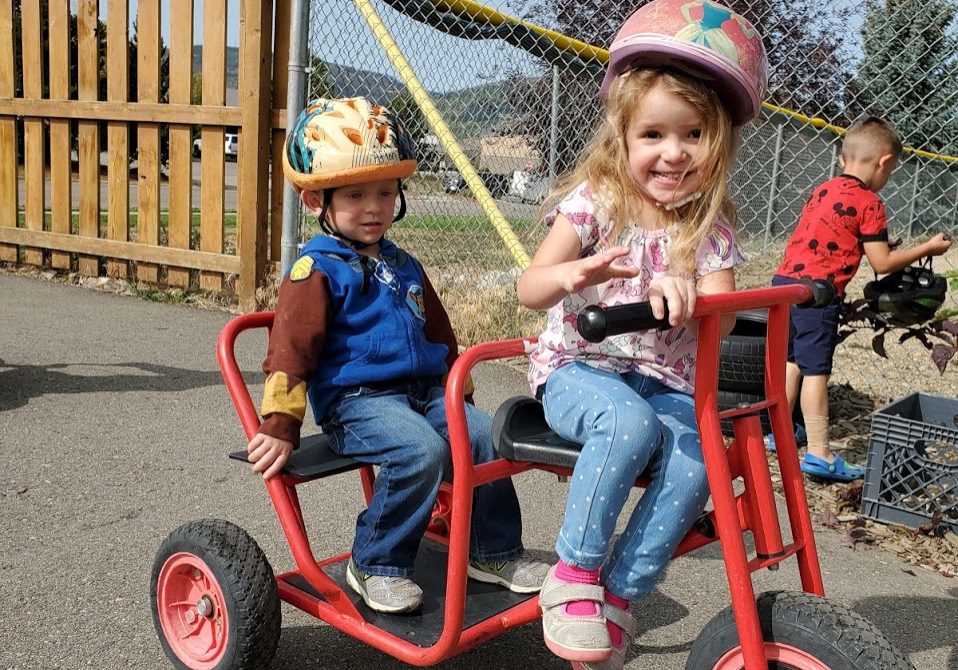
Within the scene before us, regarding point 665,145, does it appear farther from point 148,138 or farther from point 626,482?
point 148,138

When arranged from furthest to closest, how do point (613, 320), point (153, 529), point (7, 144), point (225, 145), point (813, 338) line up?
point (7, 144) → point (225, 145) → point (813, 338) → point (153, 529) → point (613, 320)

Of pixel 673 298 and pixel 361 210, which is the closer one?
pixel 673 298

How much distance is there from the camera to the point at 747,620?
6.07 feet

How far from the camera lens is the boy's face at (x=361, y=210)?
2533 mm

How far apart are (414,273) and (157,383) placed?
287 cm

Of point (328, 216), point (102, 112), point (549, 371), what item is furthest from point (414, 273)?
point (102, 112)

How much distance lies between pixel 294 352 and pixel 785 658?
1.25 m

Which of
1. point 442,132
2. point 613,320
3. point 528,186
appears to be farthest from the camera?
point 528,186

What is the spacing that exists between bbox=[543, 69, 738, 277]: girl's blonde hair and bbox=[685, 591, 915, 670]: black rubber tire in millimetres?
728

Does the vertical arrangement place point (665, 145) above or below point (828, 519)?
above

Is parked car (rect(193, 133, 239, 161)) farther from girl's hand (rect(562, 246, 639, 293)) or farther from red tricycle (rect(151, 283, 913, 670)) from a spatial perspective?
girl's hand (rect(562, 246, 639, 293))

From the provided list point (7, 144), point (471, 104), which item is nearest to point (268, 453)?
point (471, 104)

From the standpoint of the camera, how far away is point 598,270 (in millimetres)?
1860

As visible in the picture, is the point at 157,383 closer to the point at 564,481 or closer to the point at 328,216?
the point at 564,481
